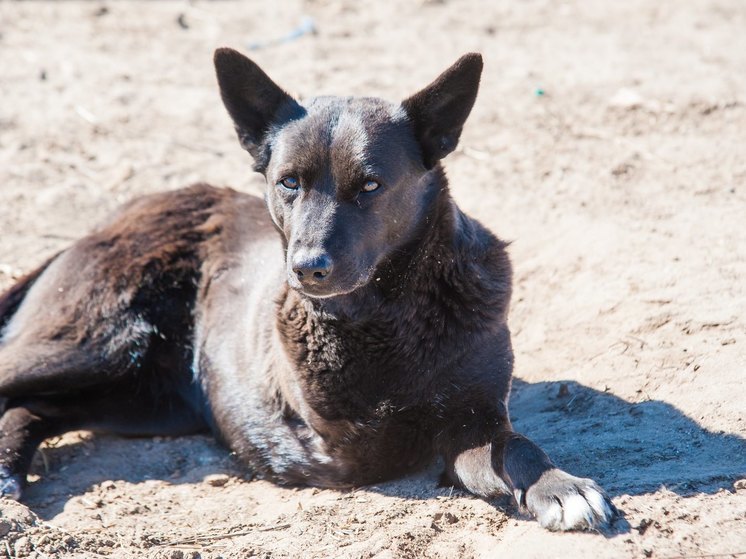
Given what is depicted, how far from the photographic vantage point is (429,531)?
11.7 feet

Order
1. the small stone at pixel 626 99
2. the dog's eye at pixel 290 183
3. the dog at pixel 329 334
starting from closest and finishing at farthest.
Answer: the dog at pixel 329 334, the dog's eye at pixel 290 183, the small stone at pixel 626 99

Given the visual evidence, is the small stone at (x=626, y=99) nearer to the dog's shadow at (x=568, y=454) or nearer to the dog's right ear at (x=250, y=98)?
the dog's shadow at (x=568, y=454)

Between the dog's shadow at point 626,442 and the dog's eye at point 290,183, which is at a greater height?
the dog's eye at point 290,183

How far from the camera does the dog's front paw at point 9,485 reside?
4211 millimetres

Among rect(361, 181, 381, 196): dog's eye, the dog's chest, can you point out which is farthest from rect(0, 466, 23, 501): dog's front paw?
rect(361, 181, 381, 196): dog's eye

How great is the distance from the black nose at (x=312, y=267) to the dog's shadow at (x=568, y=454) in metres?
1.04

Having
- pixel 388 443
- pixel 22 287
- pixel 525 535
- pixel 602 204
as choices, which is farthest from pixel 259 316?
pixel 602 204

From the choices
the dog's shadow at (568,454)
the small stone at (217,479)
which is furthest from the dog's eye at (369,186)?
the small stone at (217,479)

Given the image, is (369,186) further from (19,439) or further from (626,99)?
(626,99)

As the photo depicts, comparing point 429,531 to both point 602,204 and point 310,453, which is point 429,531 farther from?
point 602,204

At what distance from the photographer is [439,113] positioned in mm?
3916

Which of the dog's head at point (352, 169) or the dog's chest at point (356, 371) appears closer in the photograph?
the dog's head at point (352, 169)

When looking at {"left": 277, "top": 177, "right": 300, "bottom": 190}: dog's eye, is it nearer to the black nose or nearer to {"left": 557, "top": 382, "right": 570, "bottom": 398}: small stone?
the black nose

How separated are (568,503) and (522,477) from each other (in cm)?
24
